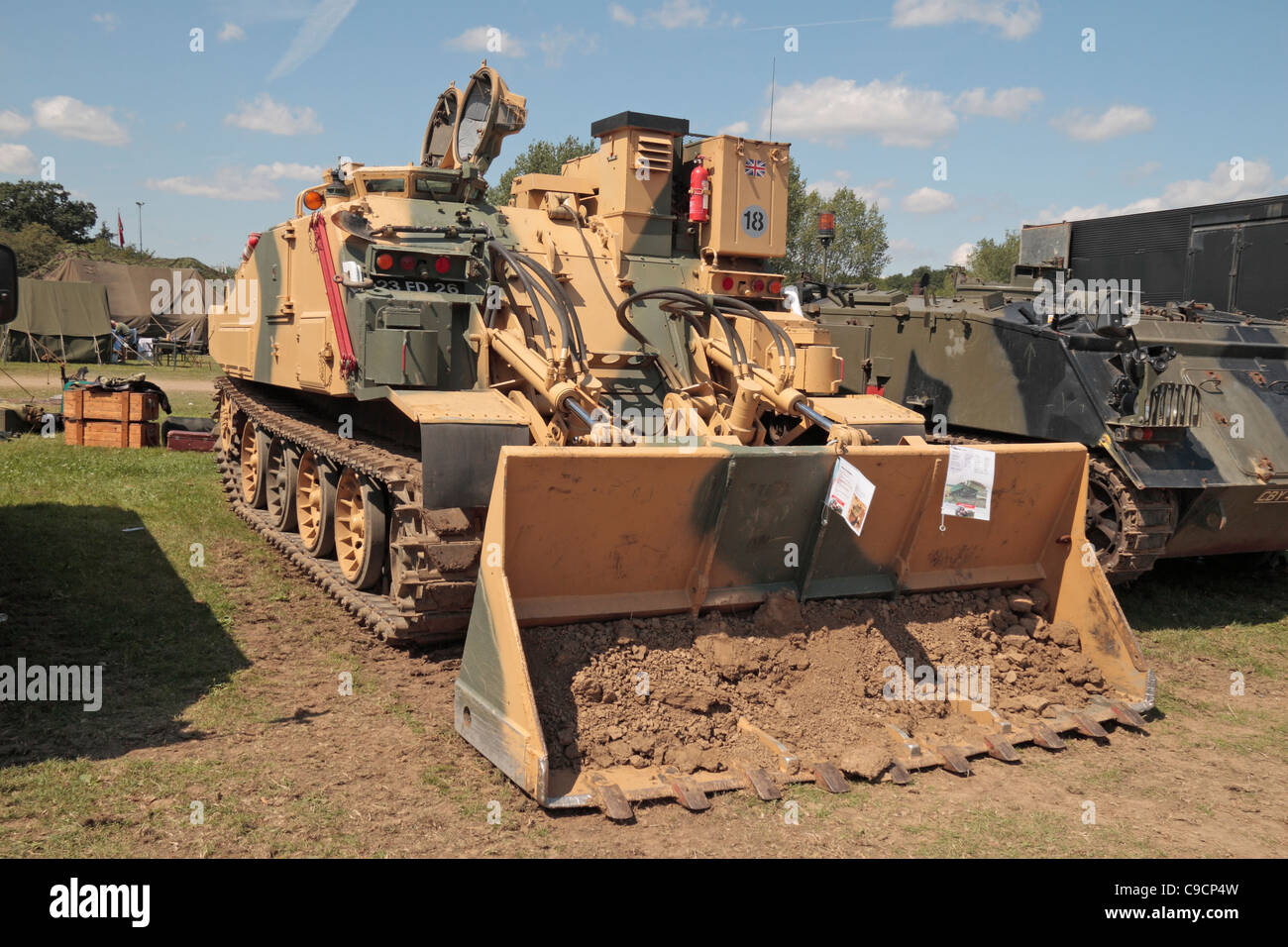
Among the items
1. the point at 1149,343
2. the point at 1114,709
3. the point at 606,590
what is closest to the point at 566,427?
the point at 606,590

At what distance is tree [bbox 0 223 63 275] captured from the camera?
4046cm

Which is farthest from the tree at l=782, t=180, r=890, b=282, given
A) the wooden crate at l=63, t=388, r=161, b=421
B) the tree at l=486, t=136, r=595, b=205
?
the wooden crate at l=63, t=388, r=161, b=421

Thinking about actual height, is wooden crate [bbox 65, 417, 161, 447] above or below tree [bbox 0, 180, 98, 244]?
below

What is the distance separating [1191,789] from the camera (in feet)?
17.3

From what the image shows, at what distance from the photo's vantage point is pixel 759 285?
8.70 meters

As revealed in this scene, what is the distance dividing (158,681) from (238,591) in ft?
6.84

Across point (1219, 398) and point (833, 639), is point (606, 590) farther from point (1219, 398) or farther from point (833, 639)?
point (1219, 398)

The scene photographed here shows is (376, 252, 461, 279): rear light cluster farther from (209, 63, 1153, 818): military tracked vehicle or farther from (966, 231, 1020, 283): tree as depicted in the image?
(966, 231, 1020, 283): tree

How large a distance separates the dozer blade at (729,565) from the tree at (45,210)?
178 feet

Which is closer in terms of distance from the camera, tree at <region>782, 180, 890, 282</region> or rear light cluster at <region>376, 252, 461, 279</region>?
rear light cluster at <region>376, 252, 461, 279</region>

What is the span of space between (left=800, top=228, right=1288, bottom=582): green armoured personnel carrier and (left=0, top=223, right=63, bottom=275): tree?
124 feet

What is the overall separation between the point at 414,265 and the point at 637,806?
400cm
